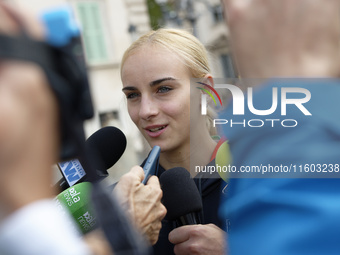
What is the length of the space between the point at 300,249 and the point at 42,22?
0.41 meters

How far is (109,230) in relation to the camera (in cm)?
57

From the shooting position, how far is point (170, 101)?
163cm

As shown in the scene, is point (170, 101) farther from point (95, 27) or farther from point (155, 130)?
point (95, 27)

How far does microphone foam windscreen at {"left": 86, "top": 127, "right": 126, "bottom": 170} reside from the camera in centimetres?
163

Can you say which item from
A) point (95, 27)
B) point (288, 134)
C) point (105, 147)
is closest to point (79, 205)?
point (105, 147)

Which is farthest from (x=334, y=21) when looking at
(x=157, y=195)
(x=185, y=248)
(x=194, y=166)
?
(x=194, y=166)

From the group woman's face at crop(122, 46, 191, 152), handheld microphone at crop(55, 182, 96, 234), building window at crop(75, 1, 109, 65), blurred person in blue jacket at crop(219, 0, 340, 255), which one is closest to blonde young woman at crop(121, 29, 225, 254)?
woman's face at crop(122, 46, 191, 152)

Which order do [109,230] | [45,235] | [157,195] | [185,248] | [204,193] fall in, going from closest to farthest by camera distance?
[45,235]
[109,230]
[157,195]
[185,248]
[204,193]

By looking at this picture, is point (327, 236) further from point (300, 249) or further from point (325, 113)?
point (325, 113)

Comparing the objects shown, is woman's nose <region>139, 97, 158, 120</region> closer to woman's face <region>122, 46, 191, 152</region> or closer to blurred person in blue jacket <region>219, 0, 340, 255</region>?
woman's face <region>122, 46, 191, 152</region>

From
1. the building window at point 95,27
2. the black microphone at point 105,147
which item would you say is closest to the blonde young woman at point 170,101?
the black microphone at point 105,147

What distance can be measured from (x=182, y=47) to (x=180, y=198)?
68 centimetres

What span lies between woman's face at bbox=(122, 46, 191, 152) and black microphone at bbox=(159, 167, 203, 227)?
0.97ft

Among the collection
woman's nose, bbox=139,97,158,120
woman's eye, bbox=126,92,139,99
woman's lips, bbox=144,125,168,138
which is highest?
woman's eye, bbox=126,92,139,99
